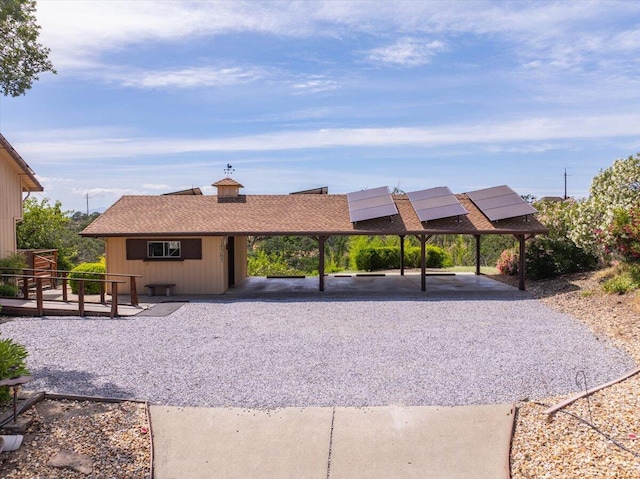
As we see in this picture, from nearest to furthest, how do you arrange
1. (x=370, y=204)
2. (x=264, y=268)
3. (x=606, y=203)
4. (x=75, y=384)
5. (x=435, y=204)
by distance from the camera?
(x=75, y=384)
(x=606, y=203)
(x=435, y=204)
(x=370, y=204)
(x=264, y=268)

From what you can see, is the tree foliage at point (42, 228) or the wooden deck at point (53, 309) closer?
Result: the wooden deck at point (53, 309)

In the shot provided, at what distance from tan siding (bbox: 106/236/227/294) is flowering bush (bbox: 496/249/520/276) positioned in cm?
1078

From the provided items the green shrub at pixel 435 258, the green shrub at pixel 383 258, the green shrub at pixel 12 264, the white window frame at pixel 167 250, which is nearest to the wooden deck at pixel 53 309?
the green shrub at pixel 12 264

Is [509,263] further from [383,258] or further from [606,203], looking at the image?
[383,258]

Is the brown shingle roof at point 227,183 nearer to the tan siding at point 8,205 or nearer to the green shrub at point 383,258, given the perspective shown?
the tan siding at point 8,205

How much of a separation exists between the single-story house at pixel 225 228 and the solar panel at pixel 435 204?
32mm

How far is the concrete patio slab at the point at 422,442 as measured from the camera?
5.22 m

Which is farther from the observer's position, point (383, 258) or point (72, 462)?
point (383, 258)

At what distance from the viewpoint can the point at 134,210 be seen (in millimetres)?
17578

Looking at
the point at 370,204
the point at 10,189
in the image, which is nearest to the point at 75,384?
the point at 10,189

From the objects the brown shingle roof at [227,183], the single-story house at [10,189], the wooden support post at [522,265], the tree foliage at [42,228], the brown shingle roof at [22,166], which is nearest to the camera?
the brown shingle roof at [22,166]

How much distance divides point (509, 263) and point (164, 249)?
12.5 metres

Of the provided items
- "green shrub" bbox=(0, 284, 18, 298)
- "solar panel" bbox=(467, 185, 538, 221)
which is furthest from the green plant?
"green shrub" bbox=(0, 284, 18, 298)

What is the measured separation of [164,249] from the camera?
16.2 metres
